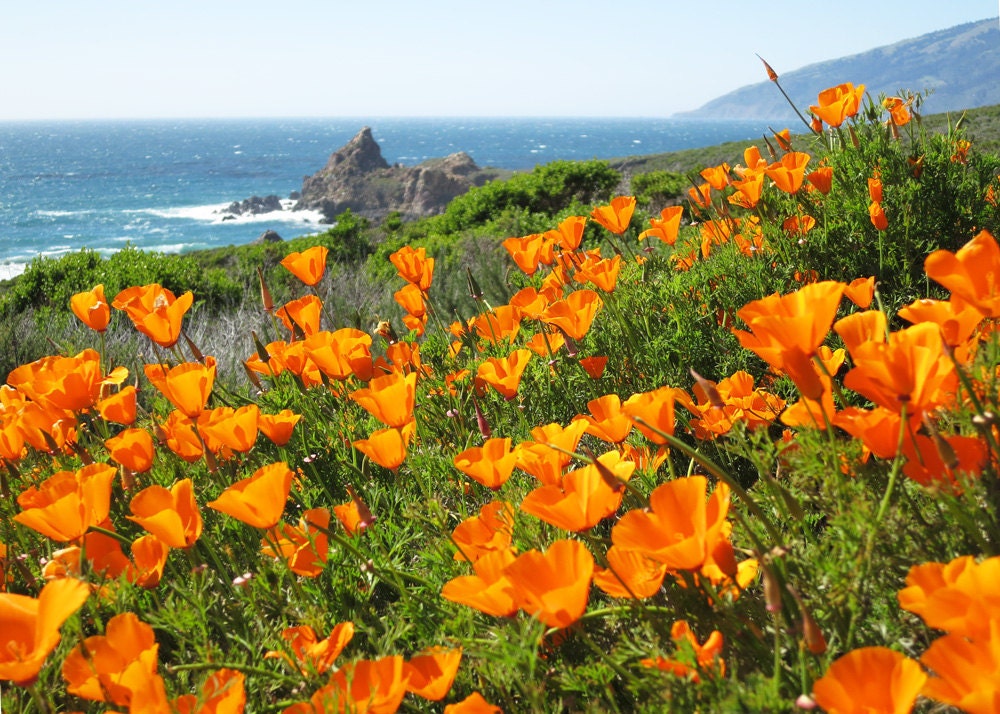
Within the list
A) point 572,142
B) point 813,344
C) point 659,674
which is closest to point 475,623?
point 659,674

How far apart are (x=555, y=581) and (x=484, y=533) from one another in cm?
39

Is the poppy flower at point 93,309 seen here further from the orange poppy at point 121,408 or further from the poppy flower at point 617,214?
the poppy flower at point 617,214

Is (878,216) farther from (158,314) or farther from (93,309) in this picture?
(93,309)

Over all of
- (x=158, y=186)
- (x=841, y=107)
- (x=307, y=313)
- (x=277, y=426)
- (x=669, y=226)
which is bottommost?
(x=277, y=426)

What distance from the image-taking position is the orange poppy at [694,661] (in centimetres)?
97

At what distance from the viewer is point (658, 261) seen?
3.02m

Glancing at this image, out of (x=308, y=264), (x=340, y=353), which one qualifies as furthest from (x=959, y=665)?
(x=308, y=264)

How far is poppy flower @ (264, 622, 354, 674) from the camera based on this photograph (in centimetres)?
122

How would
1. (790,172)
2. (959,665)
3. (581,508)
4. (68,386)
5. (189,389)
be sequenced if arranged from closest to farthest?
(959,665) < (581,508) < (189,389) < (68,386) < (790,172)

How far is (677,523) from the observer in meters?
1.03

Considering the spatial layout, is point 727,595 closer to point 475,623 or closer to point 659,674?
point 659,674

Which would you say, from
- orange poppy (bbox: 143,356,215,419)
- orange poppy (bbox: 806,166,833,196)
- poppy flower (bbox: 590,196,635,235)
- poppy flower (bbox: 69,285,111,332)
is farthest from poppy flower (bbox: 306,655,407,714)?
orange poppy (bbox: 806,166,833,196)

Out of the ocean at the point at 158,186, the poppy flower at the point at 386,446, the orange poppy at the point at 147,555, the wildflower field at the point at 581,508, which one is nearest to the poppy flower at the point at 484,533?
the wildflower field at the point at 581,508

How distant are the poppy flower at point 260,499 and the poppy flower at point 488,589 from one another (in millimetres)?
407
